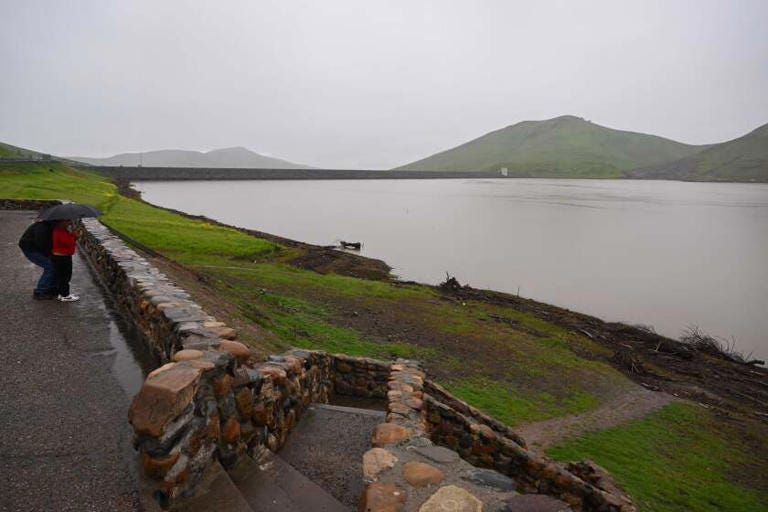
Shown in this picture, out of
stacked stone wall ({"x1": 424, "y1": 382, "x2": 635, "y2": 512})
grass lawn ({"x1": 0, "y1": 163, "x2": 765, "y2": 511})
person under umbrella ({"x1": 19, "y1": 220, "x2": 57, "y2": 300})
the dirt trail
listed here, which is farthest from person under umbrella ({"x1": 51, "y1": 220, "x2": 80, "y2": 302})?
the dirt trail

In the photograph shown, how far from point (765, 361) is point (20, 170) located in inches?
2625

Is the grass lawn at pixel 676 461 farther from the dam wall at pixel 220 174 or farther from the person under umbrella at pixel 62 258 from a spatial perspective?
the dam wall at pixel 220 174

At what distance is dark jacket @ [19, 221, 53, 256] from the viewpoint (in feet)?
31.8

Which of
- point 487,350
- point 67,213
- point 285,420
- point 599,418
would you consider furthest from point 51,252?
point 599,418

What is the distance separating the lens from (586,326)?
23516mm

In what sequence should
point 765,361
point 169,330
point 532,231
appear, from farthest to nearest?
1. point 532,231
2. point 765,361
3. point 169,330

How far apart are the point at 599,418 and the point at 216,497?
39.6 ft

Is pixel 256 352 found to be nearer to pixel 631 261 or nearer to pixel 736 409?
pixel 736 409

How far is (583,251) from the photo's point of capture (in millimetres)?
44469

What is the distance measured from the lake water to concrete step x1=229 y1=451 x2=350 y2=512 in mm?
24851

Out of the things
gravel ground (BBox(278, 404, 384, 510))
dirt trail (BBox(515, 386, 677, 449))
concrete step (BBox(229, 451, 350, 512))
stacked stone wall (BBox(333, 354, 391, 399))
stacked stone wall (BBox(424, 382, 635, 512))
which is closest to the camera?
concrete step (BBox(229, 451, 350, 512))

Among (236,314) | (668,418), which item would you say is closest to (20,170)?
(236,314)

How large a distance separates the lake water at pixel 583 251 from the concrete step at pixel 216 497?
25966mm

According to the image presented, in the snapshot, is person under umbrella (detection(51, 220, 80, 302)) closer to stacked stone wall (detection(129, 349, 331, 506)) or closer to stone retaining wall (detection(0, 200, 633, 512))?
stone retaining wall (detection(0, 200, 633, 512))
